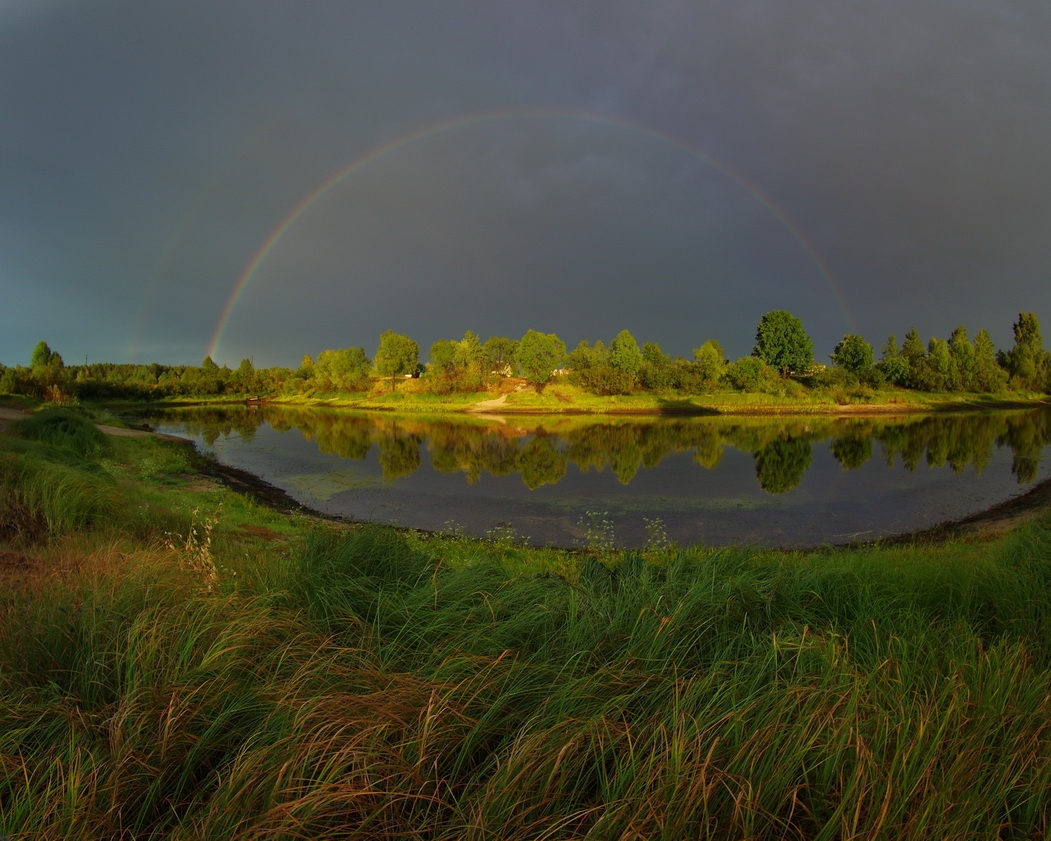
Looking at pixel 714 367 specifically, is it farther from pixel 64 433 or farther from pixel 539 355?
pixel 64 433

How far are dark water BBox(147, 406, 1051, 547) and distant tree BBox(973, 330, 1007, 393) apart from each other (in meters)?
35.7

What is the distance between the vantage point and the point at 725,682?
2646 millimetres

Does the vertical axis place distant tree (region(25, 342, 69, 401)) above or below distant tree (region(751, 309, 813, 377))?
below

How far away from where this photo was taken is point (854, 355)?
271 ft

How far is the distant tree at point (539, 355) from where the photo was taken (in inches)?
3243

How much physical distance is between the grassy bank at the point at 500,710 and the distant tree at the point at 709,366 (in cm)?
7615

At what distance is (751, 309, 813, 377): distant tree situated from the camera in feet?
273

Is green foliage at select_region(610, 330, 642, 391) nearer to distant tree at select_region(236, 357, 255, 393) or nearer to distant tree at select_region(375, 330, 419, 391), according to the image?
distant tree at select_region(375, 330, 419, 391)

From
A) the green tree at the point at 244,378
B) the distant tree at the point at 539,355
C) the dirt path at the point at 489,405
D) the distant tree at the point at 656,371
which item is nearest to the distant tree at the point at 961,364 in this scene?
the distant tree at the point at 656,371

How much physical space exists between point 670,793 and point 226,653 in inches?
89.9

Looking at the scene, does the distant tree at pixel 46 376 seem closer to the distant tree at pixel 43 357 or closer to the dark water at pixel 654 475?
the distant tree at pixel 43 357

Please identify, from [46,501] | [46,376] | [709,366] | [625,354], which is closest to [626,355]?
[625,354]

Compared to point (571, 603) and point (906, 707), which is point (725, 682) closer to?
point (906, 707)

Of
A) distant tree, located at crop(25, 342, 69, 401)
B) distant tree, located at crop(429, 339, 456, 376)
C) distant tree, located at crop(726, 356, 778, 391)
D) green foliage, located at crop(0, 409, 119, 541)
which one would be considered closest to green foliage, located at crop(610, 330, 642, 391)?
distant tree, located at crop(726, 356, 778, 391)
